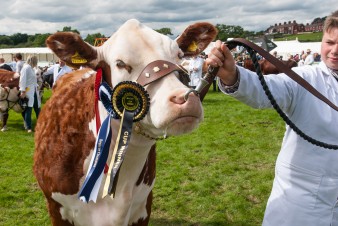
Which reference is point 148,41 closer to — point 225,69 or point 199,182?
point 225,69

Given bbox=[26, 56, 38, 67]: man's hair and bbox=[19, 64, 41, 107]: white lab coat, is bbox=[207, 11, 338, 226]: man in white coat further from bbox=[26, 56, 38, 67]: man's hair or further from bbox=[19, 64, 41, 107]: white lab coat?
bbox=[26, 56, 38, 67]: man's hair

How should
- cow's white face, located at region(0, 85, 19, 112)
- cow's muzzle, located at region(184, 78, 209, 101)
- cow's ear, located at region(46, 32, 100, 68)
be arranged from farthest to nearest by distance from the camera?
cow's white face, located at region(0, 85, 19, 112) → cow's ear, located at region(46, 32, 100, 68) → cow's muzzle, located at region(184, 78, 209, 101)

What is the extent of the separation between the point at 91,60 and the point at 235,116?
9000 mm

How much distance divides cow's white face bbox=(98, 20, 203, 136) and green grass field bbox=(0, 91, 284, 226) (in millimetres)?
2715

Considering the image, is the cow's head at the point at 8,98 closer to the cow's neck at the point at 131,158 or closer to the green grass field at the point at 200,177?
the green grass field at the point at 200,177

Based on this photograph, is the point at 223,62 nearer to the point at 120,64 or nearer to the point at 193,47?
the point at 120,64

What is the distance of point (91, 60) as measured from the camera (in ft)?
8.59

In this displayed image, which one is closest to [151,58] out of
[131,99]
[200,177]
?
[131,99]

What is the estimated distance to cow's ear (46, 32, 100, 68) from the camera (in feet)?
8.35

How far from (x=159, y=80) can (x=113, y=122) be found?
24.1 inches

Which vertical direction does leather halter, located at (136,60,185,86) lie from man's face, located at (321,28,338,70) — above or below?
below

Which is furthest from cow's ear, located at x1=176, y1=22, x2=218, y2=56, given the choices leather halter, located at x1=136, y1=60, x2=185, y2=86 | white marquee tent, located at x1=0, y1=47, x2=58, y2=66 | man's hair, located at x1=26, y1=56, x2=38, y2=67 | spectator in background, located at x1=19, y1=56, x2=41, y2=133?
white marquee tent, located at x1=0, y1=47, x2=58, y2=66

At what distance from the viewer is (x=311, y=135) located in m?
2.25

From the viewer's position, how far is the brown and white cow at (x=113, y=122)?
2129 millimetres
